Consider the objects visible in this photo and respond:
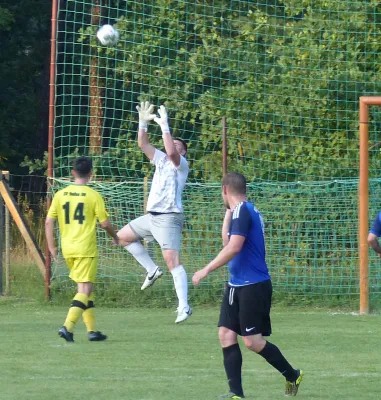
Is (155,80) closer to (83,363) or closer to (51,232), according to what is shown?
(51,232)

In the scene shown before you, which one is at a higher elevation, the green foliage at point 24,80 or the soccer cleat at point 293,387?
the green foliage at point 24,80

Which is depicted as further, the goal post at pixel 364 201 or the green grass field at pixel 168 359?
the goal post at pixel 364 201

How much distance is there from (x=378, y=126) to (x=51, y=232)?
7051 mm

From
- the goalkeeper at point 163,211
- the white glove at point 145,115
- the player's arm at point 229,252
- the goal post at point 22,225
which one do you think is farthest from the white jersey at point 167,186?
the player's arm at point 229,252

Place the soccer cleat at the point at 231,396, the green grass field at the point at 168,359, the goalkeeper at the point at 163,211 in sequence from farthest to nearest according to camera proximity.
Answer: the goalkeeper at the point at 163,211
the green grass field at the point at 168,359
the soccer cleat at the point at 231,396

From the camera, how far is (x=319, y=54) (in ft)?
47.3

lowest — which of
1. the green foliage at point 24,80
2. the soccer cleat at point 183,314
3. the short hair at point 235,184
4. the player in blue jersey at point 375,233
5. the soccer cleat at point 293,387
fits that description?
the soccer cleat at point 293,387

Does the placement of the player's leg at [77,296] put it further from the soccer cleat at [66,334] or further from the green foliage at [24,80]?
the green foliage at [24,80]

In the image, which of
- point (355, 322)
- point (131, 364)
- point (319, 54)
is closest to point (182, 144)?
point (355, 322)

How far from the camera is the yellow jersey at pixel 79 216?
9.24 metres

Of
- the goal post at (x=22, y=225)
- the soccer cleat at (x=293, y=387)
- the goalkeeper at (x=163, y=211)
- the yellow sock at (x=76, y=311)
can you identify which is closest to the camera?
the soccer cleat at (x=293, y=387)

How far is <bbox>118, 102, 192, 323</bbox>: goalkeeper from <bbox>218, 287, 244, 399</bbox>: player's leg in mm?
3638

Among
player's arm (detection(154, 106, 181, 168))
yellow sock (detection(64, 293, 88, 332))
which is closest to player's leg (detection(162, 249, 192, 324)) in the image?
player's arm (detection(154, 106, 181, 168))

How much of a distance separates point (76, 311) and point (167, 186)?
2122 millimetres
